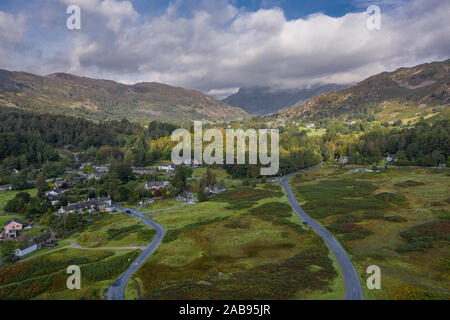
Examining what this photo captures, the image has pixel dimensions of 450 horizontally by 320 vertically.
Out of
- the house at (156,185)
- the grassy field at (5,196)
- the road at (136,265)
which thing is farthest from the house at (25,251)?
the house at (156,185)

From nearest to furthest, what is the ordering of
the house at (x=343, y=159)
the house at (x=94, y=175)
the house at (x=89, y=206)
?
the house at (x=89, y=206), the house at (x=94, y=175), the house at (x=343, y=159)

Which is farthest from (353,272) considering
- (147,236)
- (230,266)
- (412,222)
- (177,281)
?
(147,236)

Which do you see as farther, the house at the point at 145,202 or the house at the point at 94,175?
the house at the point at 94,175

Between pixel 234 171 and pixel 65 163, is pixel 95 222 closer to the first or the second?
pixel 234 171

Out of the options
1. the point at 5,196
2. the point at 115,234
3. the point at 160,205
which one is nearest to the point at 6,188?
the point at 5,196

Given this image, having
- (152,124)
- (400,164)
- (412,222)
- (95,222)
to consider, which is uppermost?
(152,124)

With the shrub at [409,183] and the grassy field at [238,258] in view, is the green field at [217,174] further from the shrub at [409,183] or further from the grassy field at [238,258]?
the shrub at [409,183]
